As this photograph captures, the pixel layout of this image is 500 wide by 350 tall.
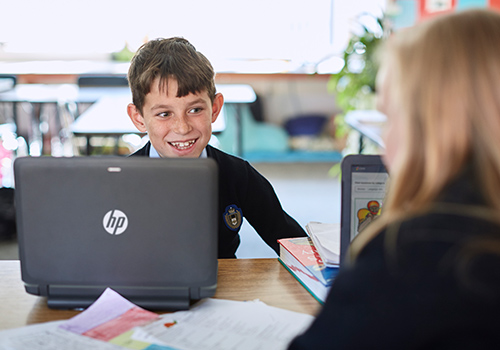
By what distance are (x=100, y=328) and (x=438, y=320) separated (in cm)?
55

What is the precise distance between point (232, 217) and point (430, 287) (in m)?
0.98

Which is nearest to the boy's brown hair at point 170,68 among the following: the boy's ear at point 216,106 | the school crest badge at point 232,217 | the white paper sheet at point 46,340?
the boy's ear at point 216,106

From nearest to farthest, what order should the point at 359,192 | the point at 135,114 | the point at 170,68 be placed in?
1. the point at 359,192
2. the point at 170,68
3. the point at 135,114

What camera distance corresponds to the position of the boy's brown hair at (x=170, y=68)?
1.42 metres

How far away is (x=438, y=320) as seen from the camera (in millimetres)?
508

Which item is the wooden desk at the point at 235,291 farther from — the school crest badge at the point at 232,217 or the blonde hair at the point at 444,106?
the blonde hair at the point at 444,106

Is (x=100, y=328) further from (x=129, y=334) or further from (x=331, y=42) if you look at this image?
(x=331, y=42)

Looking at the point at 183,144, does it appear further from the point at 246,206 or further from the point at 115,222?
the point at 115,222

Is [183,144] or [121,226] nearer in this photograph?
[121,226]

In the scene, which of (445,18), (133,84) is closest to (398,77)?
(445,18)

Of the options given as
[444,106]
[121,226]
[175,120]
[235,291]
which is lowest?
[235,291]

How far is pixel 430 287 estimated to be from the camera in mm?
514

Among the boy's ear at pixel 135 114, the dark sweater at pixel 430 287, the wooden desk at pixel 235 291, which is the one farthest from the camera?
the boy's ear at pixel 135 114

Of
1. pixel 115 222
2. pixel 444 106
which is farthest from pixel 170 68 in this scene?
pixel 444 106
